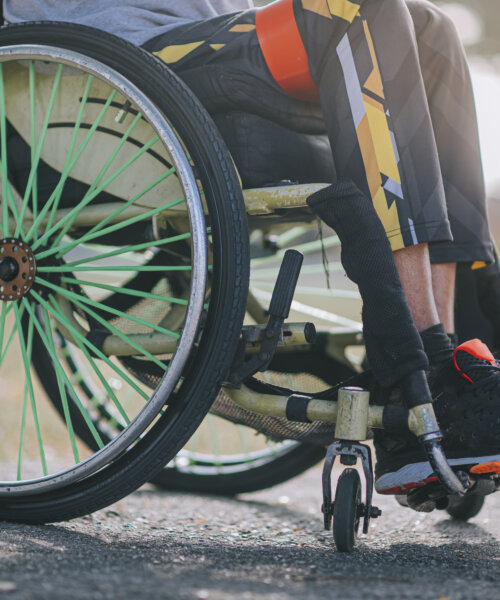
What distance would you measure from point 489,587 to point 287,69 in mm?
870

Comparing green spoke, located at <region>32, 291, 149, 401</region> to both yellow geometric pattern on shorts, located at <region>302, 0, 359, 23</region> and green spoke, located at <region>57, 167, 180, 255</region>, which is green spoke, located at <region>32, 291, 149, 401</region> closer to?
green spoke, located at <region>57, 167, 180, 255</region>

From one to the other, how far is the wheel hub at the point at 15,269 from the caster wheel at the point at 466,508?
3.35 feet

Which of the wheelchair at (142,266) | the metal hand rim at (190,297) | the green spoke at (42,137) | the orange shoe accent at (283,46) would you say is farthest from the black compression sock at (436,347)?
the green spoke at (42,137)

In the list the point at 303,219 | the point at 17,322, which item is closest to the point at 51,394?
the point at 17,322

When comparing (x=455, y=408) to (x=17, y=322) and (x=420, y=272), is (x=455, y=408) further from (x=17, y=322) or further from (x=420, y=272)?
(x=17, y=322)

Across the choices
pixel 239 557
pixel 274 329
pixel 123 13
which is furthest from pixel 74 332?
pixel 123 13

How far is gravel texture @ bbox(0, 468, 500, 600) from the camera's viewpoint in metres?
0.76

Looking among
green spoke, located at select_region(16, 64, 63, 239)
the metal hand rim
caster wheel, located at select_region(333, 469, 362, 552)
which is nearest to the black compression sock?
caster wheel, located at select_region(333, 469, 362, 552)

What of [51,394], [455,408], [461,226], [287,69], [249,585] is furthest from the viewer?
[51,394]

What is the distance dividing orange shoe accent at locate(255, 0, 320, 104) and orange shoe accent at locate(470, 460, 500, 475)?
71 cm

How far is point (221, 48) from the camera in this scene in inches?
48.6

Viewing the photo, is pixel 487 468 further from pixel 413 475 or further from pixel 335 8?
pixel 335 8

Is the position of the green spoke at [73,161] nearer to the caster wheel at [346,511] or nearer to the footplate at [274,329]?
the footplate at [274,329]

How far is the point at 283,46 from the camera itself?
46.6 inches
